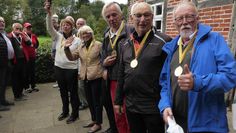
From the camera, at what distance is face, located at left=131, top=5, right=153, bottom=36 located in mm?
2684

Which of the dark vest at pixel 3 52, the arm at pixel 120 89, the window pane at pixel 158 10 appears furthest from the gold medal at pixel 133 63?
the window pane at pixel 158 10

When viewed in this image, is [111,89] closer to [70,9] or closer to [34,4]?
[70,9]

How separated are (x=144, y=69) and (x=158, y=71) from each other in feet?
0.49

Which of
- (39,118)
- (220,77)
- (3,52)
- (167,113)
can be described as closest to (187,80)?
(220,77)

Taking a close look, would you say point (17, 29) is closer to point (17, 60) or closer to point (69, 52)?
point (17, 60)

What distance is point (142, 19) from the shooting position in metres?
2.67

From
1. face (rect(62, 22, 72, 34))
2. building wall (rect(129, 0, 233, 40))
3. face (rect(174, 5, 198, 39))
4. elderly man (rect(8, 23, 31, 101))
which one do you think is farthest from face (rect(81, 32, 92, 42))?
elderly man (rect(8, 23, 31, 101))

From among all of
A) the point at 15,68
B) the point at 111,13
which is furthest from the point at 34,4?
the point at 111,13

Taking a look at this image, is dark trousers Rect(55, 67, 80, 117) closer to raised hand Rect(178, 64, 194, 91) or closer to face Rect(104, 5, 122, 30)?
face Rect(104, 5, 122, 30)

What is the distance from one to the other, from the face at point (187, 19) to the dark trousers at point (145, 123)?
3.08 ft

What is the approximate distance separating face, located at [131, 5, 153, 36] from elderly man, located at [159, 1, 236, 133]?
46 cm

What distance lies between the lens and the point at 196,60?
205 cm

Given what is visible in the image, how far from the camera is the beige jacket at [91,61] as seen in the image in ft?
13.6

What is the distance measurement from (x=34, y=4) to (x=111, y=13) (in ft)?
188
